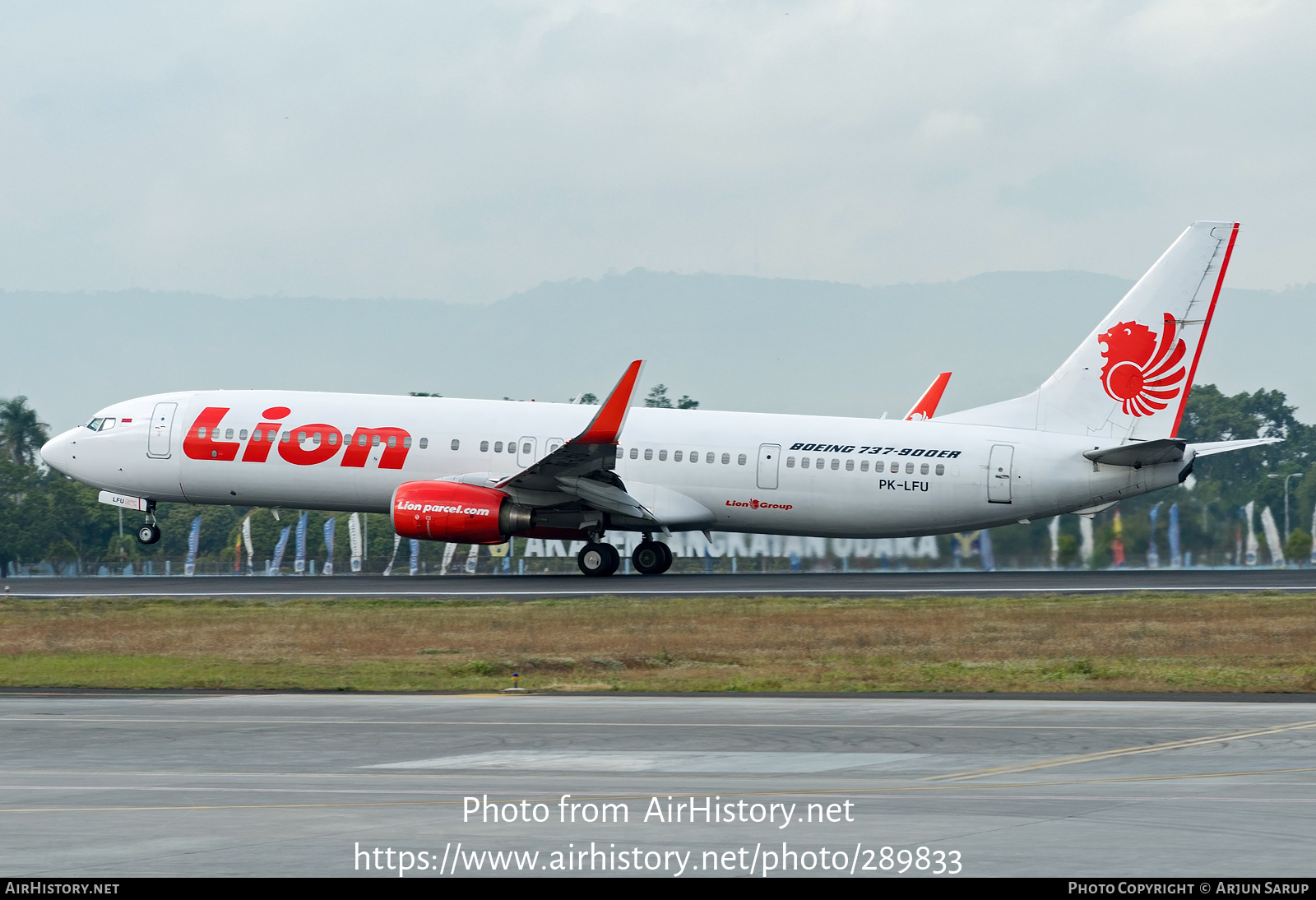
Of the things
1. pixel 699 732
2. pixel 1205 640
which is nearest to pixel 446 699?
pixel 699 732

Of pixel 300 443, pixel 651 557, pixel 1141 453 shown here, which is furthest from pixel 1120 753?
pixel 300 443

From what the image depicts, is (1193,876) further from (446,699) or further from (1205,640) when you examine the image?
(1205,640)

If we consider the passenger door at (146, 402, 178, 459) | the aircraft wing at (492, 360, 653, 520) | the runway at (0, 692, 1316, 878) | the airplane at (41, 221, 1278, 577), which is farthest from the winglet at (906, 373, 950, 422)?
the runway at (0, 692, 1316, 878)

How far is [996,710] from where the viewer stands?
18891mm

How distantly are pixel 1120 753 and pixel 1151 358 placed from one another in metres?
30.0

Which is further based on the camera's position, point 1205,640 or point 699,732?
point 1205,640

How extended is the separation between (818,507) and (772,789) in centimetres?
3080

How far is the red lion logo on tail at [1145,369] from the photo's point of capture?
4284 cm

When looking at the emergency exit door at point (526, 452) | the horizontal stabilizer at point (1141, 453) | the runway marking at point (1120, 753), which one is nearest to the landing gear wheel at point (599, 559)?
the emergency exit door at point (526, 452)

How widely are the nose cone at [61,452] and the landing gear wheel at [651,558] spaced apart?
17082 millimetres

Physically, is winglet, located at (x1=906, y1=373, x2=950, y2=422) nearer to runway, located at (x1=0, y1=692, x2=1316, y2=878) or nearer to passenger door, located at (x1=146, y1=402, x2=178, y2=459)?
passenger door, located at (x1=146, y1=402, x2=178, y2=459)

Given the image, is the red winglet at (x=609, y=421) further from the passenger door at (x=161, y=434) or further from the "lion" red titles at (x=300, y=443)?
the passenger door at (x=161, y=434)

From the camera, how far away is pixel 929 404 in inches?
1937

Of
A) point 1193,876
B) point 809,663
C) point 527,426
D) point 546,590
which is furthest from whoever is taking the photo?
point 527,426
